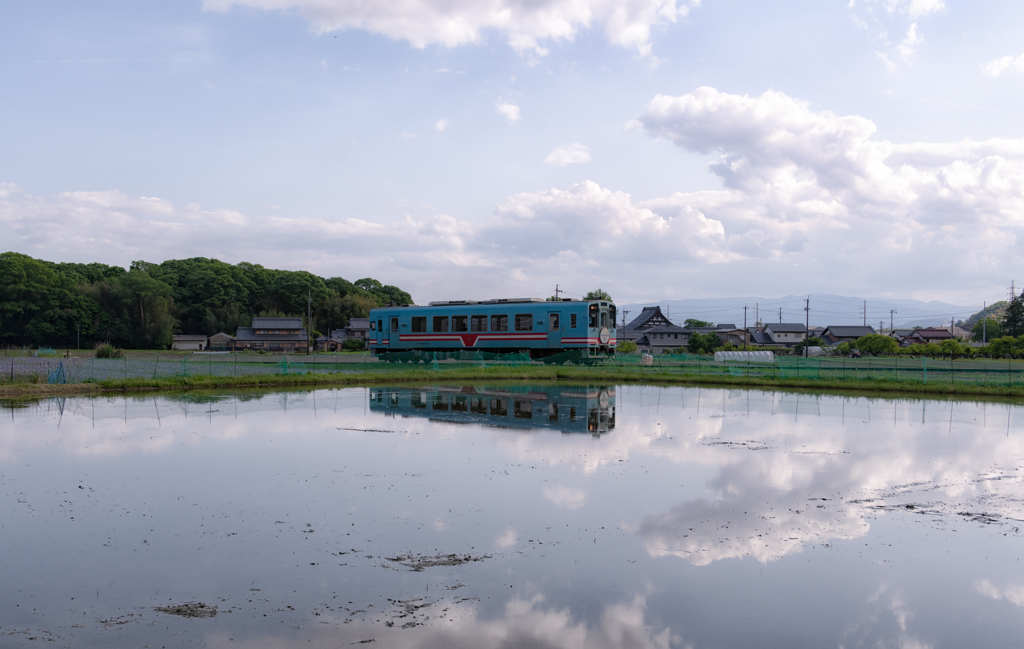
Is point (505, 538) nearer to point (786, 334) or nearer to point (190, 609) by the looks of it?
A: point (190, 609)

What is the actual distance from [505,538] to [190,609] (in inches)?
109

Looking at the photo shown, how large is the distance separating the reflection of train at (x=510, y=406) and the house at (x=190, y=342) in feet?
195

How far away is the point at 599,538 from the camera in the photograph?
6492 mm

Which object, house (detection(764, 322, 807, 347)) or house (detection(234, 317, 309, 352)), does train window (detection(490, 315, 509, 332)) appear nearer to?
house (detection(234, 317, 309, 352))

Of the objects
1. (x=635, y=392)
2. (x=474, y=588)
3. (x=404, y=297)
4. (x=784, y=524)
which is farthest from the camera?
(x=404, y=297)

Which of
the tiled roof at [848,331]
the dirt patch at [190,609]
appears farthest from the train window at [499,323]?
the tiled roof at [848,331]

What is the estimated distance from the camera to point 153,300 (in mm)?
72188

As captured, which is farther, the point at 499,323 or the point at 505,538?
the point at 499,323

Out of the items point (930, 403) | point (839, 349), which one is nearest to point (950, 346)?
point (839, 349)

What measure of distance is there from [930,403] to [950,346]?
4165 cm

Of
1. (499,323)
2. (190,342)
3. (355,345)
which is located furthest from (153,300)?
(499,323)

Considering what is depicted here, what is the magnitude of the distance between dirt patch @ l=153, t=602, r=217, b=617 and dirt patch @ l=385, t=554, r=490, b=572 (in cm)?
148

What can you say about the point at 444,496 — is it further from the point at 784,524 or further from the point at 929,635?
the point at 929,635

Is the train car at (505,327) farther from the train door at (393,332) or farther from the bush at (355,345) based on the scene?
the bush at (355,345)
